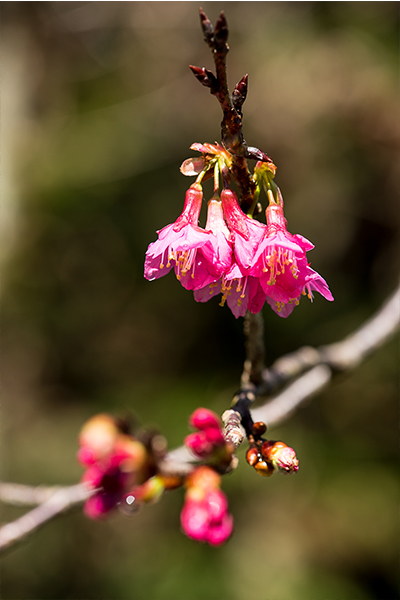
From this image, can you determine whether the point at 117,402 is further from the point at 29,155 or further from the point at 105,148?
the point at 29,155

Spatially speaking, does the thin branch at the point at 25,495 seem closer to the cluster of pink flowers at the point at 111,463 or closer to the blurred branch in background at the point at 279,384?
the blurred branch in background at the point at 279,384

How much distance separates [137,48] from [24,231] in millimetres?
2654

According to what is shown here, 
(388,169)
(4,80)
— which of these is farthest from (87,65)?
(388,169)

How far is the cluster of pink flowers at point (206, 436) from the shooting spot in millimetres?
656

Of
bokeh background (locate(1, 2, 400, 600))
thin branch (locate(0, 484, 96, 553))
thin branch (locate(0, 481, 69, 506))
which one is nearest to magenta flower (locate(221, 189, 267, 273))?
thin branch (locate(0, 484, 96, 553))

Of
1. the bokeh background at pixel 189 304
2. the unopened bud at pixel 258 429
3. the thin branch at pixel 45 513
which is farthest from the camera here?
the bokeh background at pixel 189 304

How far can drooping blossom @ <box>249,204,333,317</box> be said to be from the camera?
914 mm

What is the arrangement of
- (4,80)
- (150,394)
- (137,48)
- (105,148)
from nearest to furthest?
(150,394), (105,148), (137,48), (4,80)

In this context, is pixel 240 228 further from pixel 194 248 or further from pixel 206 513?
pixel 206 513

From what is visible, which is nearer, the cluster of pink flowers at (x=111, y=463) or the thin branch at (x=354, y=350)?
the cluster of pink flowers at (x=111, y=463)

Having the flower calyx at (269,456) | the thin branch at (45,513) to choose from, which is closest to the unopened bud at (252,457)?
the flower calyx at (269,456)

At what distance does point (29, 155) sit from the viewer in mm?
4500

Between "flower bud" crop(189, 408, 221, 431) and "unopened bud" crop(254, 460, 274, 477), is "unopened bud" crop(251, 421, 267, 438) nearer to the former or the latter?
"unopened bud" crop(254, 460, 274, 477)

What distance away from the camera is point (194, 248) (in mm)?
956
